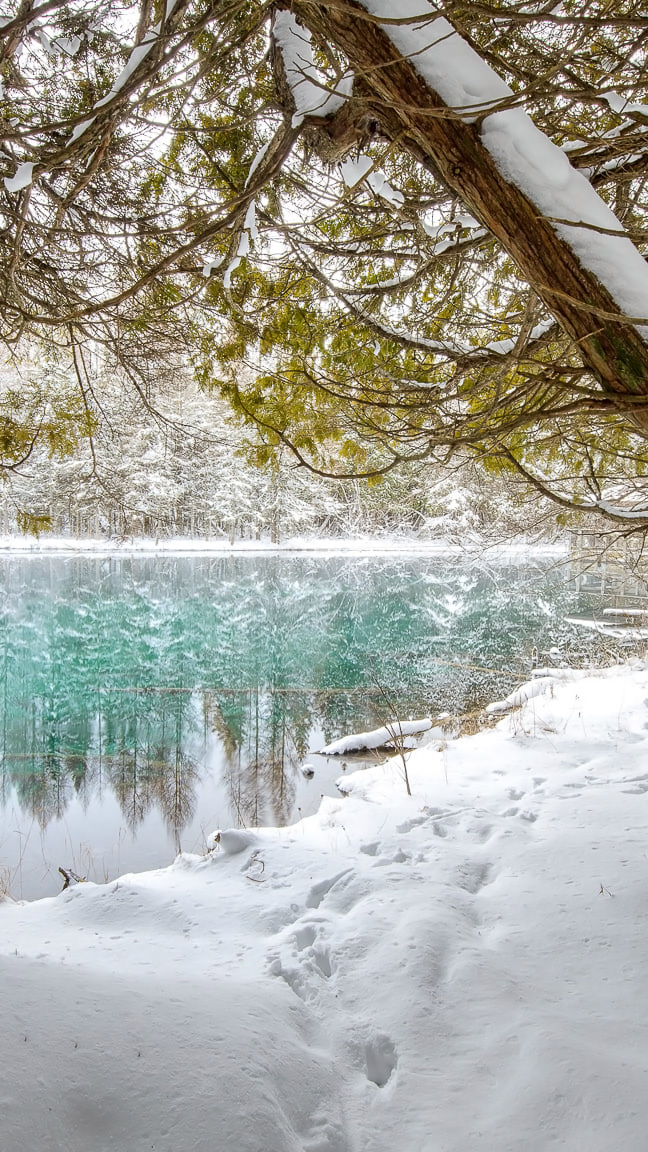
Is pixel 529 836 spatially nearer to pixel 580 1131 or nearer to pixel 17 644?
pixel 580 1131

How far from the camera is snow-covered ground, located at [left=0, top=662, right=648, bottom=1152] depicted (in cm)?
143

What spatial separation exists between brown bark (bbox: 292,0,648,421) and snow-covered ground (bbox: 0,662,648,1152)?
1.78 meters

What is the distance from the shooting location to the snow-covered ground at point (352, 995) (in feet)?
4.68

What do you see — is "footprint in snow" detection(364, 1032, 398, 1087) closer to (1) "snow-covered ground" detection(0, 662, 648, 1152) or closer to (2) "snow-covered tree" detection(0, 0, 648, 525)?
(1) "snow-covered ground" detection(0, 662, 648, 1152)

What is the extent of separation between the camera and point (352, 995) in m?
2.07

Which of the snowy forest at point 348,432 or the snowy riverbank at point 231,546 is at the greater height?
the snowy riverbank at point 231,546

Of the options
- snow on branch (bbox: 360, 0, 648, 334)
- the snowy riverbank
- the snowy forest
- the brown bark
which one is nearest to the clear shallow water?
the snowy forest

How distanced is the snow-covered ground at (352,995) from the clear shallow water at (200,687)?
9.01 feet

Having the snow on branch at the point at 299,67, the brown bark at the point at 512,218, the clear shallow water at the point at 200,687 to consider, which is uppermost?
the snow on branch at the point at 299,67

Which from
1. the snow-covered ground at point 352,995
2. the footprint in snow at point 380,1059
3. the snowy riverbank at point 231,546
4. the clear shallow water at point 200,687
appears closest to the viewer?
the snow-covered ground at point 352,995

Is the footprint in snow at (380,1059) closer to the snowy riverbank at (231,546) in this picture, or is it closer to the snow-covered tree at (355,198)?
the snow-covered tree at (355,198)

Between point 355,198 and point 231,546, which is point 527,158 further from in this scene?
point 231,546

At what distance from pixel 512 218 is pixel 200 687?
9919mm

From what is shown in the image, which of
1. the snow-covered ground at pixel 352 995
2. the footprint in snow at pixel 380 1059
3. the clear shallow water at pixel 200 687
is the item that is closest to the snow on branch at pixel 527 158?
the snow-covered ground at pixel 352 995
